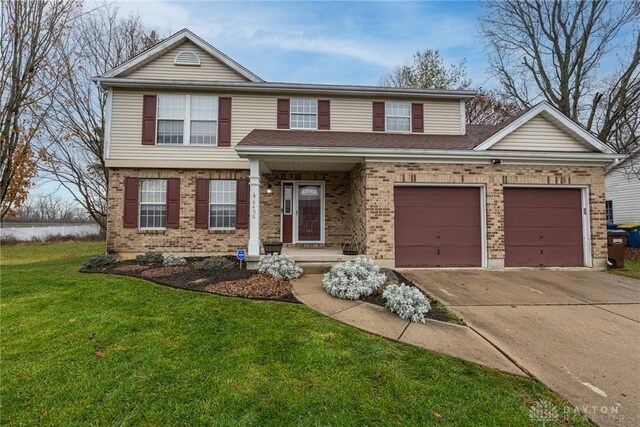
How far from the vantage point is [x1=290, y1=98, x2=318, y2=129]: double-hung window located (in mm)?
10312

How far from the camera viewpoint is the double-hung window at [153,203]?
9664 millimetres

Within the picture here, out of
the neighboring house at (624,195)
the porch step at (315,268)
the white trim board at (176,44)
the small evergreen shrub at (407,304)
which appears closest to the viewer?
the small evergreen shrub at (407,304)

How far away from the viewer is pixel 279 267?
673 centimetres

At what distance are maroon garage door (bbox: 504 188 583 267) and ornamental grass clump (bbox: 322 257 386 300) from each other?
5.01m

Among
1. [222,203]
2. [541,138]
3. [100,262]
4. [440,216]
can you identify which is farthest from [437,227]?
[100,262]

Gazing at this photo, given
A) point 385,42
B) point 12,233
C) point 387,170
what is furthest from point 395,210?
point 12,233

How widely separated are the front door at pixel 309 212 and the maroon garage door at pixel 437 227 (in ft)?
10.2

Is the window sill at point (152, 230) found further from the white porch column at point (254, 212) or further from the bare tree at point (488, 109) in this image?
the bare tree at point (488, 109)

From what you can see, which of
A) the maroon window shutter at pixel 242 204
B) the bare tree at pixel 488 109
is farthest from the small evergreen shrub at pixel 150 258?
the bare tree at pixel 488 109

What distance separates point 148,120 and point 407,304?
32.4ft

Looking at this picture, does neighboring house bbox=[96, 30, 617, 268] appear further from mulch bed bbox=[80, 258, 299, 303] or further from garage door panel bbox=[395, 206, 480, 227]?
mulch bed bbox=[80, 258, 299, 303]

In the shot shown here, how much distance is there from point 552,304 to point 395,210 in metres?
3.94

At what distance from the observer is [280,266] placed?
6746 mm

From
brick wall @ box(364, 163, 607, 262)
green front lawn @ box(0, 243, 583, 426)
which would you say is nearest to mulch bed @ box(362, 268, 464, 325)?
green front lawn @ box(0, 243, 583, 426)
